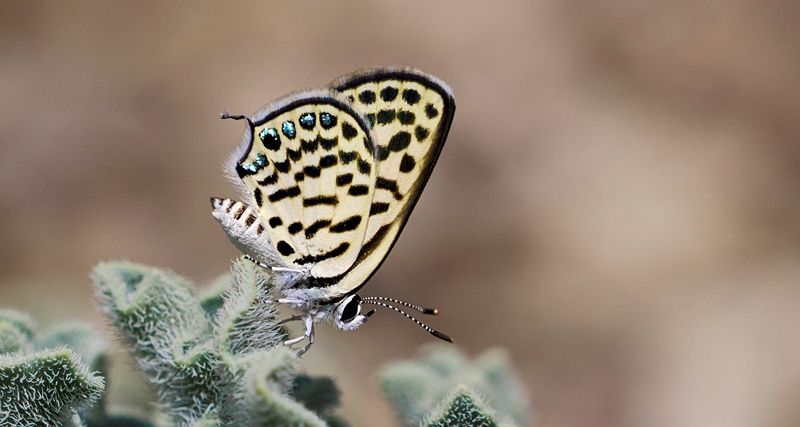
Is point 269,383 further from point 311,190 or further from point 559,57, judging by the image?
point 559,57

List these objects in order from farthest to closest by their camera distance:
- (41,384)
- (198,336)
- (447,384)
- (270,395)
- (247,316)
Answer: (447,384)
(198,336)
(247,316)
(41,384)
(270,395)

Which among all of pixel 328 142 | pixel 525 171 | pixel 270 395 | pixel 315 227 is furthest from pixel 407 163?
pixel 525 171

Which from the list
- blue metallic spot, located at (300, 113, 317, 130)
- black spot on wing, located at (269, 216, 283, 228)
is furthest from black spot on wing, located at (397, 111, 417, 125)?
black spot on wing, located at (269, 216, 283, 228)

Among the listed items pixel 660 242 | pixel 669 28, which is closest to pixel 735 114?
pixel 669 28

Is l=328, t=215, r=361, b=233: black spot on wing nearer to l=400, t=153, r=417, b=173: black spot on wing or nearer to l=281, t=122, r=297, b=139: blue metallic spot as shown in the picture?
l=400, t=153, r=417, b=173: black spot on wing

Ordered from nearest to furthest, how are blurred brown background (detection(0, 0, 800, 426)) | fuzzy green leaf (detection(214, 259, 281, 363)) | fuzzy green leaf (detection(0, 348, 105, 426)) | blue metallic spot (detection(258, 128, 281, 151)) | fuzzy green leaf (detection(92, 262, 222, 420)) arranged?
fuzzy green leaf (detection(0, 348, 105, 426)) → fuzzy green leaf (detection(214, 259, 281, 363)) → fuzzy green leaf (detection(92, 262, 222, 420)) → blue metallic spot (detection(258, 128, 281, 151)) → blurred brown background (detection(0, 0, 800, 426))

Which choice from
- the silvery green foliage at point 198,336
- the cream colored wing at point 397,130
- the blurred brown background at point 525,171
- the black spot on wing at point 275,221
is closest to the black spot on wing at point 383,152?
the cream colored wing at point 397,130

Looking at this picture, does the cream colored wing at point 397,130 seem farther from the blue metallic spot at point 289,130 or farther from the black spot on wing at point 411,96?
the blue metallic spot at point 289,130

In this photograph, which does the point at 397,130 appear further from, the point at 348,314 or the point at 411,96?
the point at 348,314
